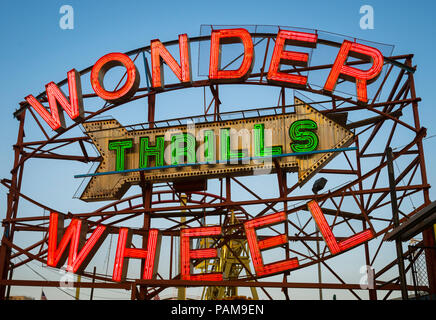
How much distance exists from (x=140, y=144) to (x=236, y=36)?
5.50 metres

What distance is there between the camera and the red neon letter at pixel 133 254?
58.0ft

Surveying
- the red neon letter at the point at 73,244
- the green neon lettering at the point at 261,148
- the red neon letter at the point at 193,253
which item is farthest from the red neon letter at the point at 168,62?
the red neon letter at the point at 73,244

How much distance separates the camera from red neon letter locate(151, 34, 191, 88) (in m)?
20.0

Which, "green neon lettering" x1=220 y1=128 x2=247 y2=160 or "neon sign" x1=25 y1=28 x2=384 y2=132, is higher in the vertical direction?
"neon sign" x1=25 y1=28 x2=384 y2=132

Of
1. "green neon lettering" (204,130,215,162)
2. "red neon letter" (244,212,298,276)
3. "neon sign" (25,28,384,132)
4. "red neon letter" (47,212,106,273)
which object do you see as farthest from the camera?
"green neon lettering" (204,130,215,162)

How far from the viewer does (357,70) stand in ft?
61.7

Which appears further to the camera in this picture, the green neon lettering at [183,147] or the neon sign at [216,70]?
the green neon lettering at [183,147]

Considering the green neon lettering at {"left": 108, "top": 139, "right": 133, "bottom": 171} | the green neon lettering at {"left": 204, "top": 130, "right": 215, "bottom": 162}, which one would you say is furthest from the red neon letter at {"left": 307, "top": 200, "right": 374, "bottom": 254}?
the green neon lettering at {"left": 108, "top": 139, "right": 133, "bottom": 171}

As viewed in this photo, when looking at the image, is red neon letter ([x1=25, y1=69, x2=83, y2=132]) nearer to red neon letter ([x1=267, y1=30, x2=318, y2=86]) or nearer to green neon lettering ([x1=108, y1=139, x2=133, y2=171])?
green neon lettering ([x1=108, y1=139, x2=133, y2=171])

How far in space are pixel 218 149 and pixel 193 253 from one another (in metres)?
4.15

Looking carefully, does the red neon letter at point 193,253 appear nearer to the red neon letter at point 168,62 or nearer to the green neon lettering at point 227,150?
the green neon lettering at point 227,150

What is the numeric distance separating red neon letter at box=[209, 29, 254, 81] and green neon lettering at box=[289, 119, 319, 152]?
2662 millimetres
